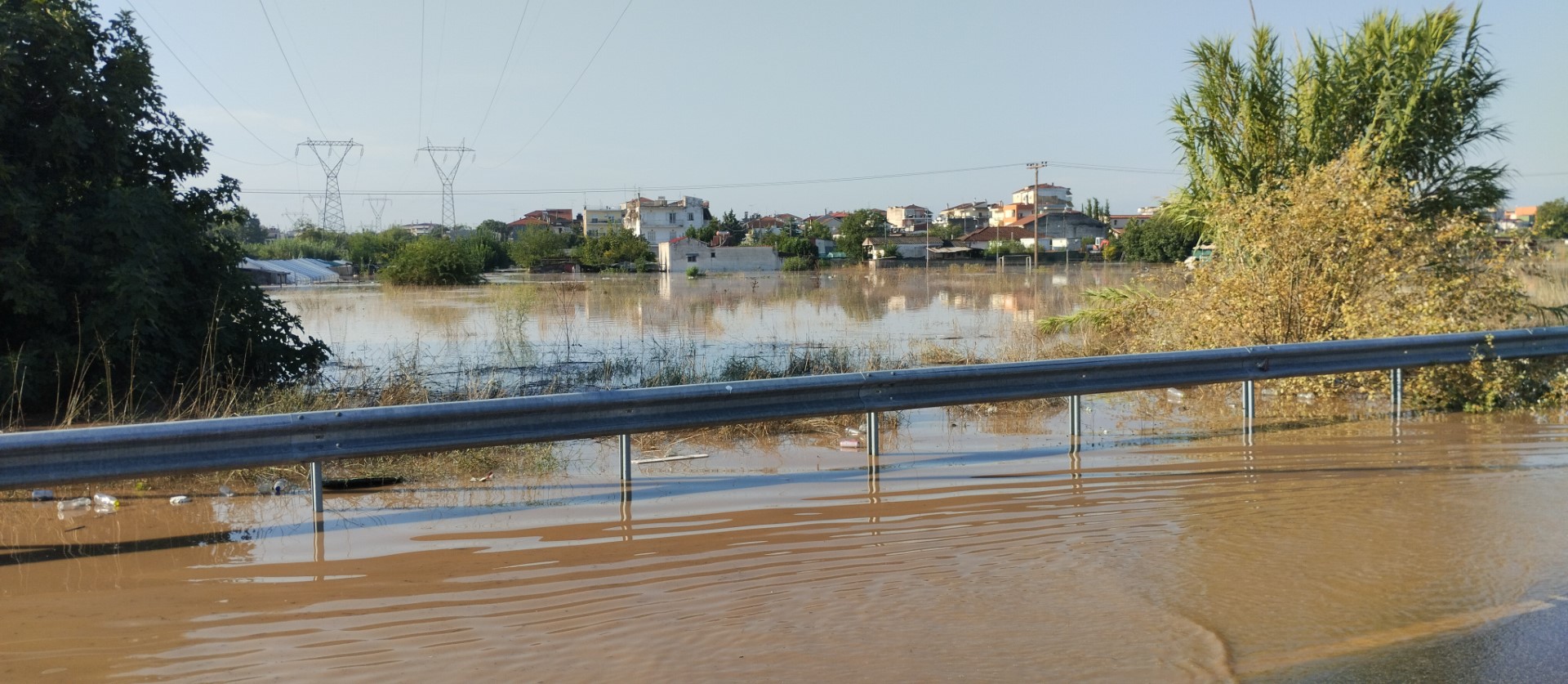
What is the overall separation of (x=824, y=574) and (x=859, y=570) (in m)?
0.20

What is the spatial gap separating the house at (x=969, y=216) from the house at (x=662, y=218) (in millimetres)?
45517

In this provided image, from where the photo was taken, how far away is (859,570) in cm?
594

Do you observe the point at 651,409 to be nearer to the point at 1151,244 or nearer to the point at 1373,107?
the point at 1373,107

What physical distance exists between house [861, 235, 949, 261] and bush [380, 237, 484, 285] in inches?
1979

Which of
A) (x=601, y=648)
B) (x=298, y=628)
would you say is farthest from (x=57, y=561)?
(x=601, y=648)

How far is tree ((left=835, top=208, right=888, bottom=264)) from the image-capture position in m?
114

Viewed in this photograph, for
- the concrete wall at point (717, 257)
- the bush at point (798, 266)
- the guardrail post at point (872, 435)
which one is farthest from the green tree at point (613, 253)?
the guardrail post at point (872, 435)

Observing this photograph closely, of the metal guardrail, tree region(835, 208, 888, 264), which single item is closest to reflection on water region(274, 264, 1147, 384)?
the metal guardrail

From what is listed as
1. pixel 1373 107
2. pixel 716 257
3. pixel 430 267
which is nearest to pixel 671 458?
pixel 1373 107

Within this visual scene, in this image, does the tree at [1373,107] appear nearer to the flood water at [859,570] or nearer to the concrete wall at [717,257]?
the flood water at [859,570]

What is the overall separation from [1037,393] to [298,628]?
19.9 feet

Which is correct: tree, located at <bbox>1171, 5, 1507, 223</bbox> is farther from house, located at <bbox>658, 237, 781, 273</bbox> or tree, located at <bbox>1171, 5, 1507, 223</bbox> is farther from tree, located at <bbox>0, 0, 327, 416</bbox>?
house, located at <bbox>658, 237, 781, 273</bbox>

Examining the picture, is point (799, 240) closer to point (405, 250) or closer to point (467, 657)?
point (405, 250)

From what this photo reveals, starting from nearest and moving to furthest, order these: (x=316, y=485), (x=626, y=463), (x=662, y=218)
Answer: (x=316, y=485) < (x=626, y=463) < (x=662, y=218)
